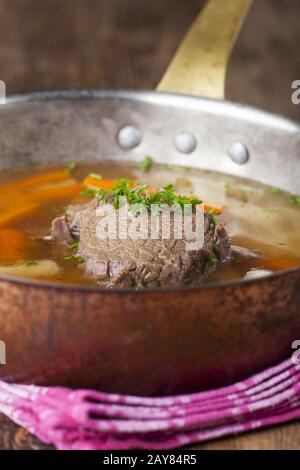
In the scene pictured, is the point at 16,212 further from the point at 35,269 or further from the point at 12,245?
the point at 35,269

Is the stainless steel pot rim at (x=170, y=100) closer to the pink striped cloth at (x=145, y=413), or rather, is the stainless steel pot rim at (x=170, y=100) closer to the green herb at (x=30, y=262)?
the green herb at (x=30, y=262)

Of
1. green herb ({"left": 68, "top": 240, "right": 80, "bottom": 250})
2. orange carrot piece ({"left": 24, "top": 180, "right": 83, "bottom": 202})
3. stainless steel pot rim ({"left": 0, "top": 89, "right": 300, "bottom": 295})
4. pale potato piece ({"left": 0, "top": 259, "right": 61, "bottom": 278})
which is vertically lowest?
pale potato piece ({"left": 0, "top": 259, "right": 61, "bottom": 278})

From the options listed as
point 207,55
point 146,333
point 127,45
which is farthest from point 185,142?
point 127,45

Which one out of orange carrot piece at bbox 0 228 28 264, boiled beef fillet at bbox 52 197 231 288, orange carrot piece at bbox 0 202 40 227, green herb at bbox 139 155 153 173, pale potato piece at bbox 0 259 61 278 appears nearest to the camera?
boiled beef fillet at bbox 52 197 231 288

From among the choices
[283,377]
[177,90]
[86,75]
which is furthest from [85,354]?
[86,75]

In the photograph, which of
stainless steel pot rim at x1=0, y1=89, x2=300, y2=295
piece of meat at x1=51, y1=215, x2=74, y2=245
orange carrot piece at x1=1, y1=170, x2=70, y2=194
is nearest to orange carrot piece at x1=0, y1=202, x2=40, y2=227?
orange carrot piece at x1=1, y1=170, x2=70, y2=194

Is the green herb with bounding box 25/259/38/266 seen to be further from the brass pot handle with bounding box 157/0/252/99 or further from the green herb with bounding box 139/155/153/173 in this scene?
the brass pot handle with bounding box 157/0/252/99
